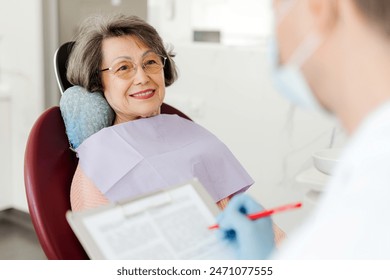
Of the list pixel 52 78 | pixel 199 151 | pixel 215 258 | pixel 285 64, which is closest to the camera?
pixel 285 64

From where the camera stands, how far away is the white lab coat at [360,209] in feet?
1.90

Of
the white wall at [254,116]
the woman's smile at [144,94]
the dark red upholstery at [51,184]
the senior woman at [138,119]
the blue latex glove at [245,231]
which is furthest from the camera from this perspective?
the white wall at [254,116]

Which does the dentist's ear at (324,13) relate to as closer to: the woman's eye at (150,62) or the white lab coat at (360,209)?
the white lab coat at (360,209)

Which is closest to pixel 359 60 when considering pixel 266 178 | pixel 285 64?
pixel 285 64

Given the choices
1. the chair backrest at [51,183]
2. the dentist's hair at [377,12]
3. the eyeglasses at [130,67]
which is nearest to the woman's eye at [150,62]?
the eyeglasses at [130,67]

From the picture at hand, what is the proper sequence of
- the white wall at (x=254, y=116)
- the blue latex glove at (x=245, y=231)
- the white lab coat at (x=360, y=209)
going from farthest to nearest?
the white wall at (x=254, y=116), the blue latex glove at (x=245, y=231), the white lab coat at (x=360, y=209)

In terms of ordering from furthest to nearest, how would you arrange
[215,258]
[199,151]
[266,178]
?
[266,178] → [199,151] → [215,258]

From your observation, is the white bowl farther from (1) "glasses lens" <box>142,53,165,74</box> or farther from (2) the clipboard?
(2) the clipboard

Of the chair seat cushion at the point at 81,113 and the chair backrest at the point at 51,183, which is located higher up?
the chair seat cushion at the point at 81,113

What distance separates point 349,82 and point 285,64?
121 mm

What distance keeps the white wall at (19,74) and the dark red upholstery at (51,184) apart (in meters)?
1.25

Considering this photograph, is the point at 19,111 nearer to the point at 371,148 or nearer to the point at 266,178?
the point at 266,178

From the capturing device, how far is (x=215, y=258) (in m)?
1.04

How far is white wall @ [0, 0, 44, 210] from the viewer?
2646 millimetres
